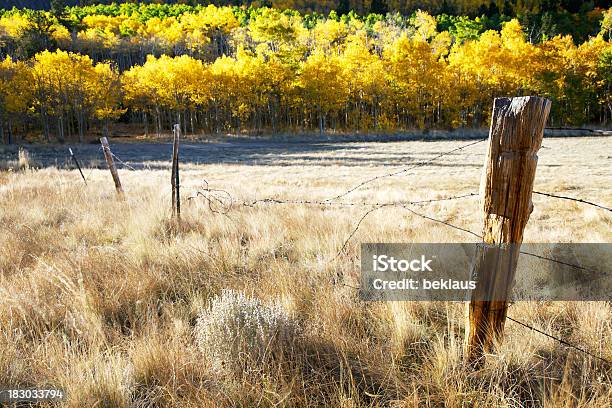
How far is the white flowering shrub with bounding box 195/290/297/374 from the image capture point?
2305 millimetres

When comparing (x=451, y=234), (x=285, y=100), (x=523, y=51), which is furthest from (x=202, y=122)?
(x=451, y=234)

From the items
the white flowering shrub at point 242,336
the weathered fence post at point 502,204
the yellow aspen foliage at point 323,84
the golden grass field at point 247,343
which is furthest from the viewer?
the yellow aspen foliage at point 323,84

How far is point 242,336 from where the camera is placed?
240 cm

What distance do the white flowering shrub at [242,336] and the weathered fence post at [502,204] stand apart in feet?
3.83

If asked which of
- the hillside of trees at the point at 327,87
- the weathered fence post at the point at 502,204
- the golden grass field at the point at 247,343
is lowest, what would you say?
the golden grass field at the point at 247,343

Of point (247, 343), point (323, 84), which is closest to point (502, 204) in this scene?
point (247, 343)

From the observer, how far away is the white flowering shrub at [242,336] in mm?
2305

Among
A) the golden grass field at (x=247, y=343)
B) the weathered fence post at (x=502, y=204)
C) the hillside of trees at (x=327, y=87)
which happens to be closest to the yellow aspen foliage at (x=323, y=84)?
the hillside of trees at (x=327, y=87)

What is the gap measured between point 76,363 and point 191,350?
660 mm

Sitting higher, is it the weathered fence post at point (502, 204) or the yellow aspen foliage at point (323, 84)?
the yellow aspen foliage at point (323, 84)

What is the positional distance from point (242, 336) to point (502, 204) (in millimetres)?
1702

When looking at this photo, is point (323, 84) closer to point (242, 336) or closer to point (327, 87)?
point (327, 87)

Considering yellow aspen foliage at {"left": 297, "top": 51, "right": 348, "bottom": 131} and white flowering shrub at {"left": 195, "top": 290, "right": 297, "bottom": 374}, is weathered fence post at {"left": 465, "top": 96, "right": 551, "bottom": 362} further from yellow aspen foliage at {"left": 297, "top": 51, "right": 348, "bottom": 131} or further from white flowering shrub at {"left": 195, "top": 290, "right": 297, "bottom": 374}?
yellow aspen foliage at {"left": 297, "top": 51, "right": 348, "bottom": 131}

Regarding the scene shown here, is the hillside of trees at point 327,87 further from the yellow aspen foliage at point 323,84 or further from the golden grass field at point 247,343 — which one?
the golden grass field at point 247,343
